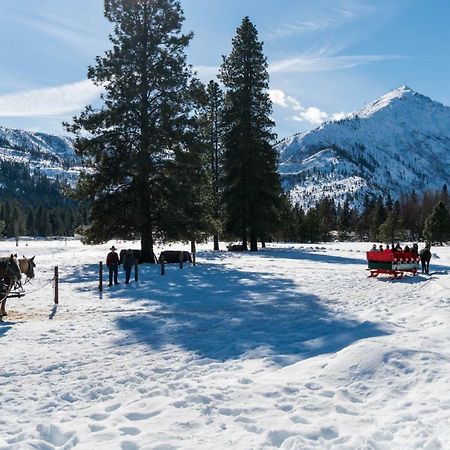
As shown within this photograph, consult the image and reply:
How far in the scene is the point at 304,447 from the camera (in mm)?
5371

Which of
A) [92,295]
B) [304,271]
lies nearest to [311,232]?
[304,271]

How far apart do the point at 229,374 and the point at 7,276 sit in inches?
339

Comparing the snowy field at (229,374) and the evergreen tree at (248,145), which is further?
the evergreen tree at (248,145)

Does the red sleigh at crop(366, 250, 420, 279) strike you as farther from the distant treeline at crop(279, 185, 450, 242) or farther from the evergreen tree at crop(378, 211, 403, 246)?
the evergreen tree at crop(378, 211, 403, 246)

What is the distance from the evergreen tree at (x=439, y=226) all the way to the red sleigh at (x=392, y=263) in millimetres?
56979

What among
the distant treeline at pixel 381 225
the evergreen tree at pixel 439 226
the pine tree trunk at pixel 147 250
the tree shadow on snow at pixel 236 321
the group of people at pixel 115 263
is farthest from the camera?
the distant treeline at pixel 381 225

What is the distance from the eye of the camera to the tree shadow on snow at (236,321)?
1003 cm

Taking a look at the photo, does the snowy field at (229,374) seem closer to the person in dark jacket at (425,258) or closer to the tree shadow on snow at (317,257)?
the person in dark jacket at (425,258)

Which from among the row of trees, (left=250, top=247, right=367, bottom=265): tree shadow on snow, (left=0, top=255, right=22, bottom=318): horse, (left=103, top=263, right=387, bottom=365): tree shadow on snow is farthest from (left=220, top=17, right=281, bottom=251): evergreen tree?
(left=0, top=255, right=22, bottom=318): horse

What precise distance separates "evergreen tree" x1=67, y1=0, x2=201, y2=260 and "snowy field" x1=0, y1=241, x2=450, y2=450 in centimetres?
1161

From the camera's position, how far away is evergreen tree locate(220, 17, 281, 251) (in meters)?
39.9

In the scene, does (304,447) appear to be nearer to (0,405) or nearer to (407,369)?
(407,369)

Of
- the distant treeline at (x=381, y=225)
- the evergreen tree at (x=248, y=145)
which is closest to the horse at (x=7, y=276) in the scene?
the evergreen tree at (x=248, y=145)

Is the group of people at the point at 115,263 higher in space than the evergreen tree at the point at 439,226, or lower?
lower
